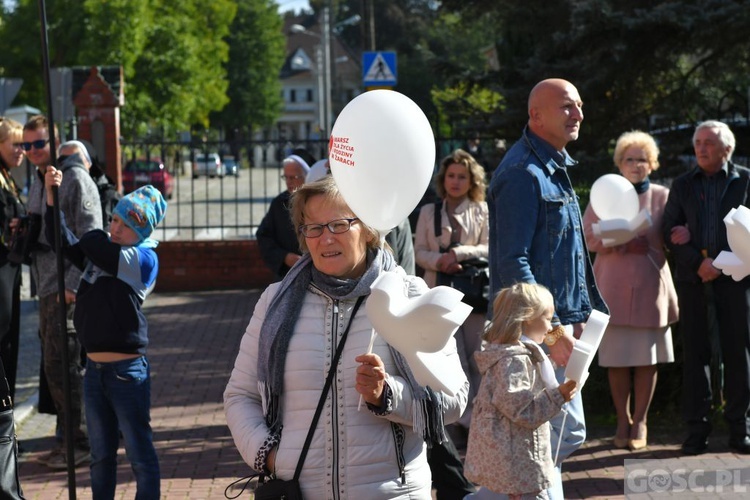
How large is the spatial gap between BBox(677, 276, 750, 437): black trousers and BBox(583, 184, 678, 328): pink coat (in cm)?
17

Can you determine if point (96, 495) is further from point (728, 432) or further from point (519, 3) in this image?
point (519, 3)

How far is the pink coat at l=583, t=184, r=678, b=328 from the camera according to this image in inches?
281

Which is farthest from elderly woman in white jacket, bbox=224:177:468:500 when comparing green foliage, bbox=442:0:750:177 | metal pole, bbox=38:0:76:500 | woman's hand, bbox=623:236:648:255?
green foliage, bbox=442:0:750:177

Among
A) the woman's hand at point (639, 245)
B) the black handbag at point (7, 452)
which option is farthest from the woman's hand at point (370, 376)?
the woman's hand at point (639, 245)

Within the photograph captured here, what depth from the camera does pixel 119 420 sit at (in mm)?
5441

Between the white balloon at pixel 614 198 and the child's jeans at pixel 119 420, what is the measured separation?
2.97 m

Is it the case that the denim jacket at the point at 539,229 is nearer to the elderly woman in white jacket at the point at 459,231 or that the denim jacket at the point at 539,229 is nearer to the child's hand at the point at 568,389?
the child's hand at the point at 568,389

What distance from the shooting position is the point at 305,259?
354cm

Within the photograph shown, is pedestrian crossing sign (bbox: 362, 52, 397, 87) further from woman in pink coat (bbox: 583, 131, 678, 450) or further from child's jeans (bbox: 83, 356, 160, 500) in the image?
child's jeans (bbox: 83, 356, 160, 500)

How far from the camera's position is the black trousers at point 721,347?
6852 mm

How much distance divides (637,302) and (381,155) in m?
3.97

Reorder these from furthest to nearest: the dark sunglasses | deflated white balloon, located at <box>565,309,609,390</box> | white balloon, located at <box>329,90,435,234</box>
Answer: the dark sunglasses → deflated white balloon, located at <box>565,309,609,390</box> → white balloon, located at <box>329,90,435,234</box>

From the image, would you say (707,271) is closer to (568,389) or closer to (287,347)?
(568,389)
